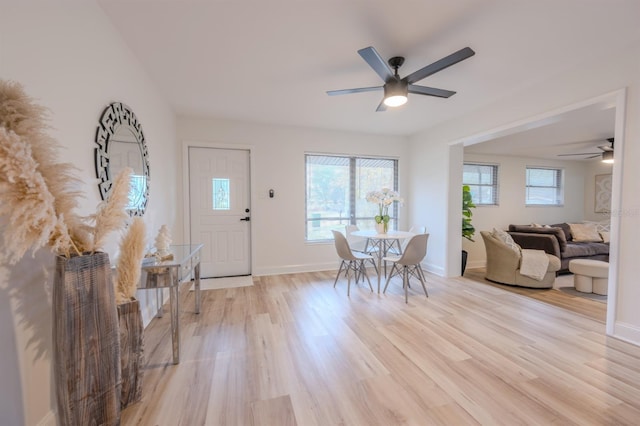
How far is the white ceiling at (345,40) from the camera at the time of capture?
1.73 metres

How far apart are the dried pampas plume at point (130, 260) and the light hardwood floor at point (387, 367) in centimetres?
67

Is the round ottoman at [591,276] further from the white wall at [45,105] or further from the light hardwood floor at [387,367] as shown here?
the white wall at [45,105]

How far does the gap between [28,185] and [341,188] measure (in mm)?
4080

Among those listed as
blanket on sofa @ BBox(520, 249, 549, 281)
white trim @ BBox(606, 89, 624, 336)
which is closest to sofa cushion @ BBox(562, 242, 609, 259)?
blanket on sofa @ BBox(520, 249, 549, 281)

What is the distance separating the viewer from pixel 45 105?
1232 mm

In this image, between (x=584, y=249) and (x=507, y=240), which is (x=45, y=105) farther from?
(x=584, y=249)

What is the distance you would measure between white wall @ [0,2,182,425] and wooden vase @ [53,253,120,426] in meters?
0.14

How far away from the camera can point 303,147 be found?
14.3 ft

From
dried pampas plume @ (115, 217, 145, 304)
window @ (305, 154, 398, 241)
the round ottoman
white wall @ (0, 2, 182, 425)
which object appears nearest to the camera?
white wall @ (0, 2, 182, 425)

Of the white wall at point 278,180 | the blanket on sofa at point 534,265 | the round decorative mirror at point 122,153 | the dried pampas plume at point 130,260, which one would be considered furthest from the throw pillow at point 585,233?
the round decorative mirror at point 122,153

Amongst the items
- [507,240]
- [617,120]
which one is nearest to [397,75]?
[617,120]

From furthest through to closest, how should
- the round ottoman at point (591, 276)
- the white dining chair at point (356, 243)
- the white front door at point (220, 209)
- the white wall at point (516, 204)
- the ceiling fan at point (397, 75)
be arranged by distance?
the white wall at point (516, 204) < the white dining chair at point (356, 243) < the white front door at point (220, 209) < the round ottoman at point (591, 276) < the ceiling fan at point (397, 75)

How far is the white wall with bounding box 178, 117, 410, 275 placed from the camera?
4.00 m

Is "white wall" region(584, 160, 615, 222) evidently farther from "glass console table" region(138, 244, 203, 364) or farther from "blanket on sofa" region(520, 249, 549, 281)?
"glass console table" region(138, 244, 203, 364)
